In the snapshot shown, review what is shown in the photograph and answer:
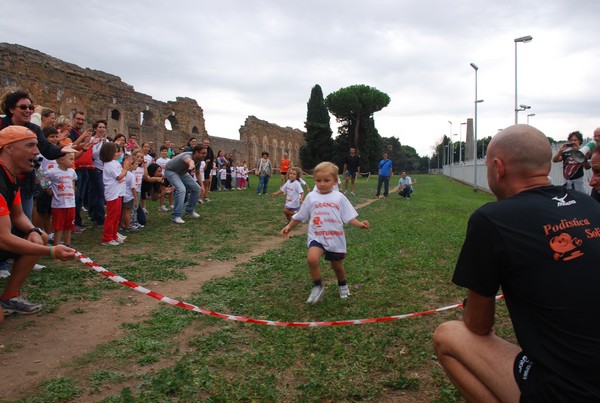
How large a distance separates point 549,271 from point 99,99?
24.9m

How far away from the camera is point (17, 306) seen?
184 inches

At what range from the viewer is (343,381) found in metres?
3.44

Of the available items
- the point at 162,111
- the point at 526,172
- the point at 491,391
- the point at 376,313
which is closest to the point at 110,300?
the point at 376,313

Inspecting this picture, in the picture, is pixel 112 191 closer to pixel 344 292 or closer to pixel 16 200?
pixel 16 200

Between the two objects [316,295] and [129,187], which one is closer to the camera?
[316,295]

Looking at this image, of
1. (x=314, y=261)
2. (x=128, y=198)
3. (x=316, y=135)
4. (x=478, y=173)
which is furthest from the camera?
(x=316, y=135)

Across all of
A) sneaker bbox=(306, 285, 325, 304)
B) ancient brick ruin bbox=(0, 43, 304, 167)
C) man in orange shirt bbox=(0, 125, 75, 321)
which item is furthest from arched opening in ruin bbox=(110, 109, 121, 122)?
sneaker bbox=(306, 285, 325, 304)

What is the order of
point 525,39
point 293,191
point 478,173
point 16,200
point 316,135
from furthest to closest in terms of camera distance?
point 316,135 → point 478,173 → point 525,39 → point 293,191 → point 16,200

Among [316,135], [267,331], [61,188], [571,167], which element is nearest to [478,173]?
[316,135]

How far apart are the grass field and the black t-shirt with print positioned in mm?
1349

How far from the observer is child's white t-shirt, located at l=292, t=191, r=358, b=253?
547cm

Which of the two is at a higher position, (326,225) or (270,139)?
(270,139)

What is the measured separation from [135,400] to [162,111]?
110 ft

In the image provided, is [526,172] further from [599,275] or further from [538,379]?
[538,379]
